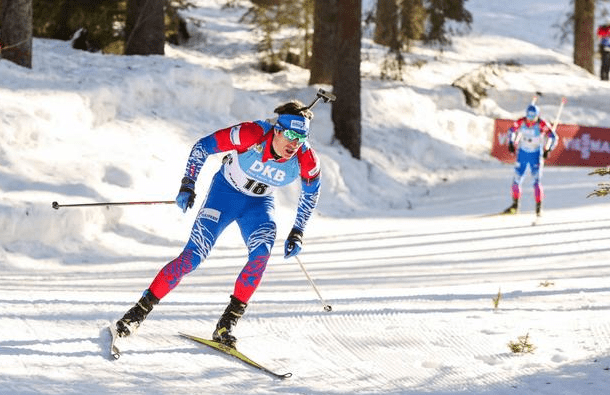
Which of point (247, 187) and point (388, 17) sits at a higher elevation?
point (247, 187)

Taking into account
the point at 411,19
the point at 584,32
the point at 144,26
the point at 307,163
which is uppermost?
the point at 307,163

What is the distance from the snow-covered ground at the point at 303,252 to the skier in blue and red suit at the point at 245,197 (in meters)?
0.36

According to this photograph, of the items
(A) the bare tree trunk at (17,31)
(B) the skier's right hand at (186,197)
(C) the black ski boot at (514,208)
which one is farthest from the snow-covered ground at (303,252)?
(B) the skier's right hand at (186,197)

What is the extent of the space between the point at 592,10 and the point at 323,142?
14.8m

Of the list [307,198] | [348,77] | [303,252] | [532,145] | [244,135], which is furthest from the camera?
[348,77]

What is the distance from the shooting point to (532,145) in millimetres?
16781

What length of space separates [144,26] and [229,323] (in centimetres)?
1234

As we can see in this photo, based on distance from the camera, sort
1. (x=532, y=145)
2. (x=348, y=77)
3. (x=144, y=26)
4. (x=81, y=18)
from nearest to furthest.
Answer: (x=532, y=145) → (x=144, y=26) → (x=348, y=77) → (x=81, y=18)

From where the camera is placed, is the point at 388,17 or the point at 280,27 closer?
the point at 280,27

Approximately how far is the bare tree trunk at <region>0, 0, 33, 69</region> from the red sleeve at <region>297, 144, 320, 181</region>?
8.59 meters

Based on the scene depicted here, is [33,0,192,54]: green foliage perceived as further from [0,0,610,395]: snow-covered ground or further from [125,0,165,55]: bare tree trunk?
[125,0,165,55]: bare tree trunk

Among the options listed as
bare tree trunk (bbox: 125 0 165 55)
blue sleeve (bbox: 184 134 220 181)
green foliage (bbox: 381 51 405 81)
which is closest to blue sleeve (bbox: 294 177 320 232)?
blue sleeve (bbox: 184 134 220 181)

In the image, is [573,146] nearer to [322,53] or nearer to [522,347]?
[322,53]

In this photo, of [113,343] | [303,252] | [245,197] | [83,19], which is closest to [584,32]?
[83,19]
